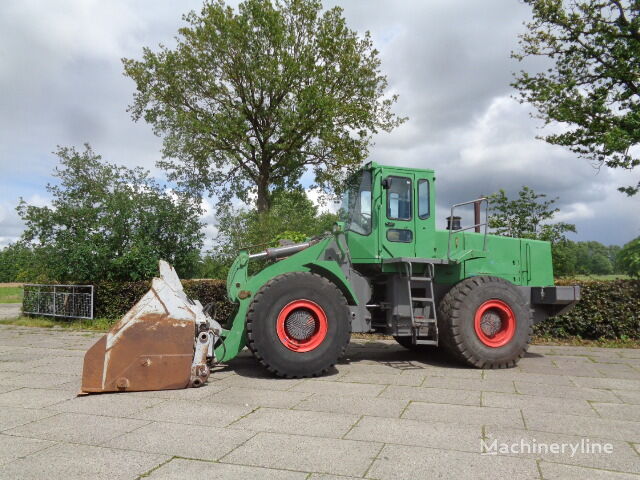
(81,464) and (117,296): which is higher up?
(117,296)

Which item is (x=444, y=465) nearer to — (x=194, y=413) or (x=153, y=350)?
(x=194, y=413)

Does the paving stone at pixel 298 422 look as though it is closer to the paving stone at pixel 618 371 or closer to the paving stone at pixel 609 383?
the paving stone at pixel 609 383

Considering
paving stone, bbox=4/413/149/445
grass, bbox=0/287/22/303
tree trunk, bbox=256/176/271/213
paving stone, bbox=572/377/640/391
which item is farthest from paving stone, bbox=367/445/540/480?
grass, bbox=0/287/22/303

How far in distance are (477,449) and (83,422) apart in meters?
3.45

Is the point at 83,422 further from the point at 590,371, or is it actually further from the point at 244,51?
the point at 244,51

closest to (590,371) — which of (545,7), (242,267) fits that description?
(242,267)

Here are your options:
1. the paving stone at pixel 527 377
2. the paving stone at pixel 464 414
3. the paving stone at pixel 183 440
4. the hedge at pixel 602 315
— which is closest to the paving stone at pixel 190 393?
the paving stone at pixel 183 440

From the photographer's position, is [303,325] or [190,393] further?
[303,325]

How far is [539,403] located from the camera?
202 inches

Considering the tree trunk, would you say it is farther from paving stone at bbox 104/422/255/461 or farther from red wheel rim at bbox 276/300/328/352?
paving stone at bbox 104/422/255/461

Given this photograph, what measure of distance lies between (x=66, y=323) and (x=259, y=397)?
10766mm

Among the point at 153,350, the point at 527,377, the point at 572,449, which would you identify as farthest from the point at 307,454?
the point at 527,377

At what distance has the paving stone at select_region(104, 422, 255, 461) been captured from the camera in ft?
12.0

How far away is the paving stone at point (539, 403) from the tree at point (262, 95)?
529 inches
